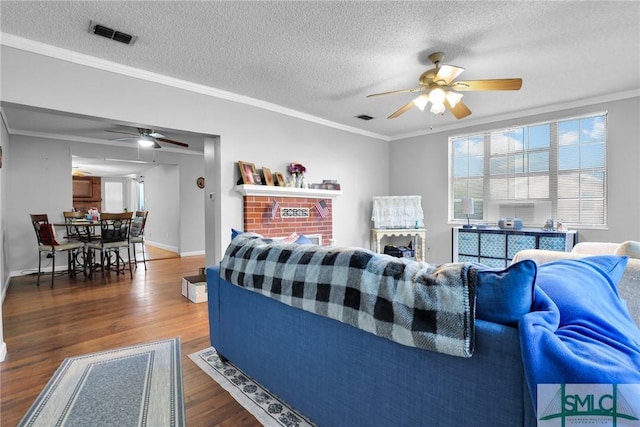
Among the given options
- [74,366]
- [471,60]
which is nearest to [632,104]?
[471,60]

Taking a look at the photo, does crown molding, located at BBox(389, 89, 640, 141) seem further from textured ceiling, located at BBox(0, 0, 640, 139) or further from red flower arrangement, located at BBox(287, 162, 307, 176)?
red flower arrangement, located at BBox(287, 162, 307, 176)

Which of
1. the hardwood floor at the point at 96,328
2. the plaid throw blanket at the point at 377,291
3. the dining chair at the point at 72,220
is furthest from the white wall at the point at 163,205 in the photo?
the plaid throw blanket at the point at 377,291

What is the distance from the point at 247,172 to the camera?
3.87m

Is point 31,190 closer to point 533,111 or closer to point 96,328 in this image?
point 96,328

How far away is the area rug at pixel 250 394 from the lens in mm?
1587

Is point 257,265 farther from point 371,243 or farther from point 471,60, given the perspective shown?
point 371,243

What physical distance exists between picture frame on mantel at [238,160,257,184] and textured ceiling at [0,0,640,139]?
857 millimetres

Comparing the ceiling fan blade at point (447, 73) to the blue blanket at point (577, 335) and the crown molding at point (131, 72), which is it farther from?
the crown molding at point (131, 72)

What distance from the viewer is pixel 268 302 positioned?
5.46 feet

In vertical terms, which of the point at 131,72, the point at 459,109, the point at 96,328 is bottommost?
the point at 96,328

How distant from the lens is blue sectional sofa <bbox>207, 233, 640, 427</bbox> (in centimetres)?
84

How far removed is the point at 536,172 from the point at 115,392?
5265 mm

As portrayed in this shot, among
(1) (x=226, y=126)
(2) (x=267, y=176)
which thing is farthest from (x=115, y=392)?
(1) (x=226, y=126)

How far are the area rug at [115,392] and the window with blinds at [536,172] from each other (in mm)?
4698
